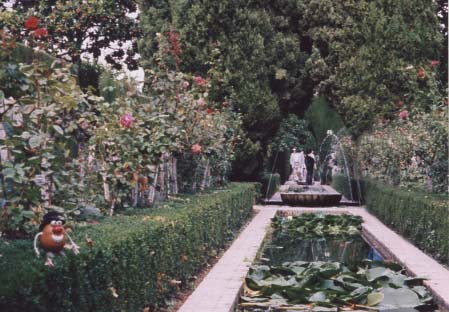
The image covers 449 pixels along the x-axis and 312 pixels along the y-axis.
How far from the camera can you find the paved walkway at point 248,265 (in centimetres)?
620

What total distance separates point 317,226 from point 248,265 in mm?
5799

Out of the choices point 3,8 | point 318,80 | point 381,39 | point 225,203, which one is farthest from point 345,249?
point 3,8

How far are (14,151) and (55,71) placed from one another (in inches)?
49.9

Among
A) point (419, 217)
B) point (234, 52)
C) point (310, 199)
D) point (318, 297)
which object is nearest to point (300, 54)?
point (234, 52)

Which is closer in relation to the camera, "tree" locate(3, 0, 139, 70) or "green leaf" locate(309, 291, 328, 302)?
"green leaf" locate(309, 291, 328, 302)

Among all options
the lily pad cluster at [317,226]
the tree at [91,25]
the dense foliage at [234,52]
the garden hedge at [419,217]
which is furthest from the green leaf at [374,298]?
the tree at [91,25]

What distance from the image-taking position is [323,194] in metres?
17.8

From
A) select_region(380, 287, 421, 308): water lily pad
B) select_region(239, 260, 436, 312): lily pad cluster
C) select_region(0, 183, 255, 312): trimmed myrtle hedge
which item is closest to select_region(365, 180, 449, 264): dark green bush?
select_region(239, 260, 436, 312): lily pad cluster

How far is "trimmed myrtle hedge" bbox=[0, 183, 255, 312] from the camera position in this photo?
3.20 m

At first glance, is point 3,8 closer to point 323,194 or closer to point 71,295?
point 323,194

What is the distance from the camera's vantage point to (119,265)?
4617 mm

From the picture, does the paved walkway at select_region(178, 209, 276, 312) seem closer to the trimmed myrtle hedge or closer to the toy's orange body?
the trimmed myrtle hedge

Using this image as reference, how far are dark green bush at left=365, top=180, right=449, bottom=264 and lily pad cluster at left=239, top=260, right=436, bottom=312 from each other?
1306 millimetres

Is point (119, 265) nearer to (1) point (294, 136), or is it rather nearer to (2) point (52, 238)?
(2) point (52, 238)
